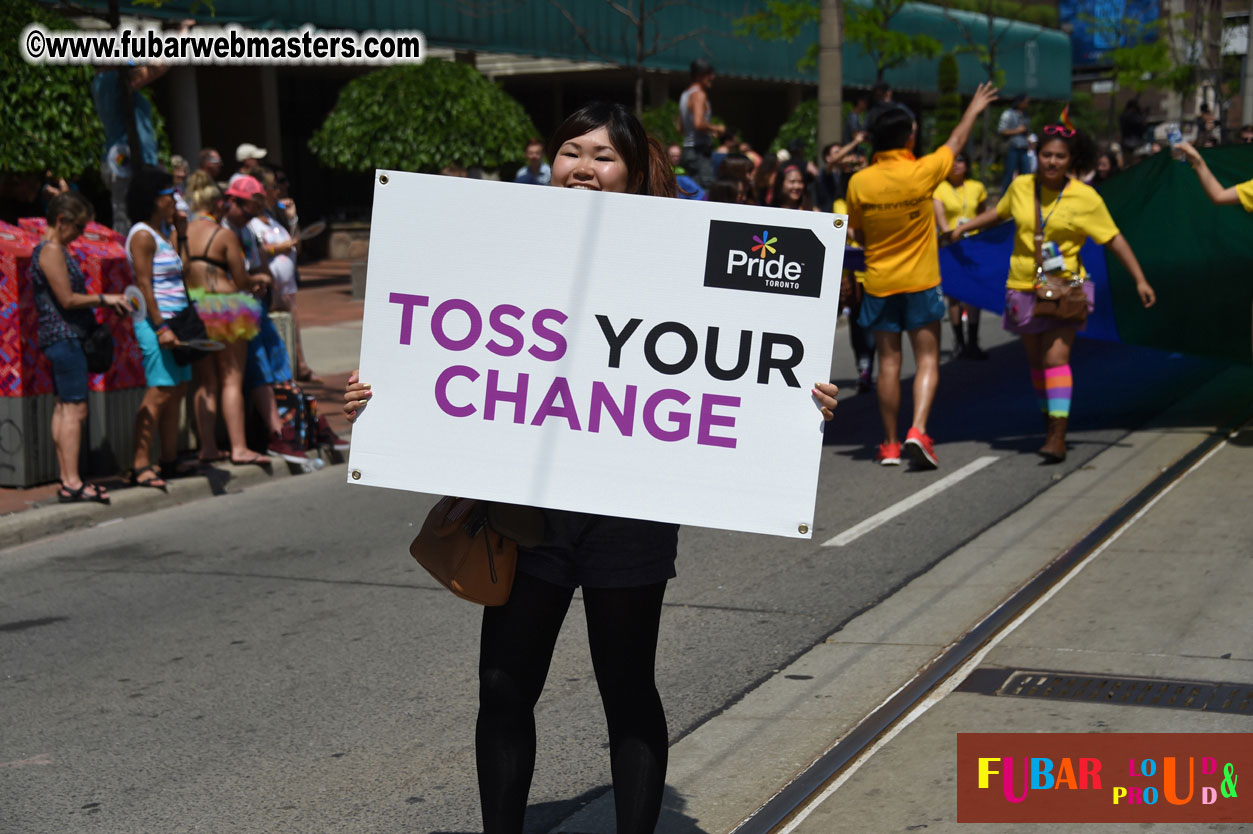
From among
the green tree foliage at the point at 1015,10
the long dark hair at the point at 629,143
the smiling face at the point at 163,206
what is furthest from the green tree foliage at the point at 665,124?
the long dark hair at the point at 629,143

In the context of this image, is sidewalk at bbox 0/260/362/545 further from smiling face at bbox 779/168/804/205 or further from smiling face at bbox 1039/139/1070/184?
smiling face at bbox 1039/139/1070/184

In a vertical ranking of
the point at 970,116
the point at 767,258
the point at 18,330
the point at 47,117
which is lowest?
the point at 18,330

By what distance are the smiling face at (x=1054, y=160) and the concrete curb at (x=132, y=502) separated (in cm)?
517

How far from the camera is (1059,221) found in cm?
835

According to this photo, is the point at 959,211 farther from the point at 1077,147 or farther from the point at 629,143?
the point at 629,143

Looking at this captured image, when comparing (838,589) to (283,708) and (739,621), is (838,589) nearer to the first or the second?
(739,621)

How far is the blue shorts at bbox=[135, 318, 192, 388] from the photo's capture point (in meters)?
8.70

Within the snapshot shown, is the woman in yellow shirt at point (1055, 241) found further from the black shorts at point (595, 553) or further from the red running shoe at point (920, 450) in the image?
the black shorts at point (595, 553)

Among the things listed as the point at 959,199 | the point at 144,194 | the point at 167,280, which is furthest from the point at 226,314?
the point at 959,199

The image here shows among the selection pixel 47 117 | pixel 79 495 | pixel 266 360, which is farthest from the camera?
pixel 47 117

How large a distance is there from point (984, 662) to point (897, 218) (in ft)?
Result: 13.6

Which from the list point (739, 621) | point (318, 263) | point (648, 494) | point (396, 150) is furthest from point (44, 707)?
point (318, 263)

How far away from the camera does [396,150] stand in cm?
2172

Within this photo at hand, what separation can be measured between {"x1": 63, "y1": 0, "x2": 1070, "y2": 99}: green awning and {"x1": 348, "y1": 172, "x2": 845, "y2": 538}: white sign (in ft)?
45.0
